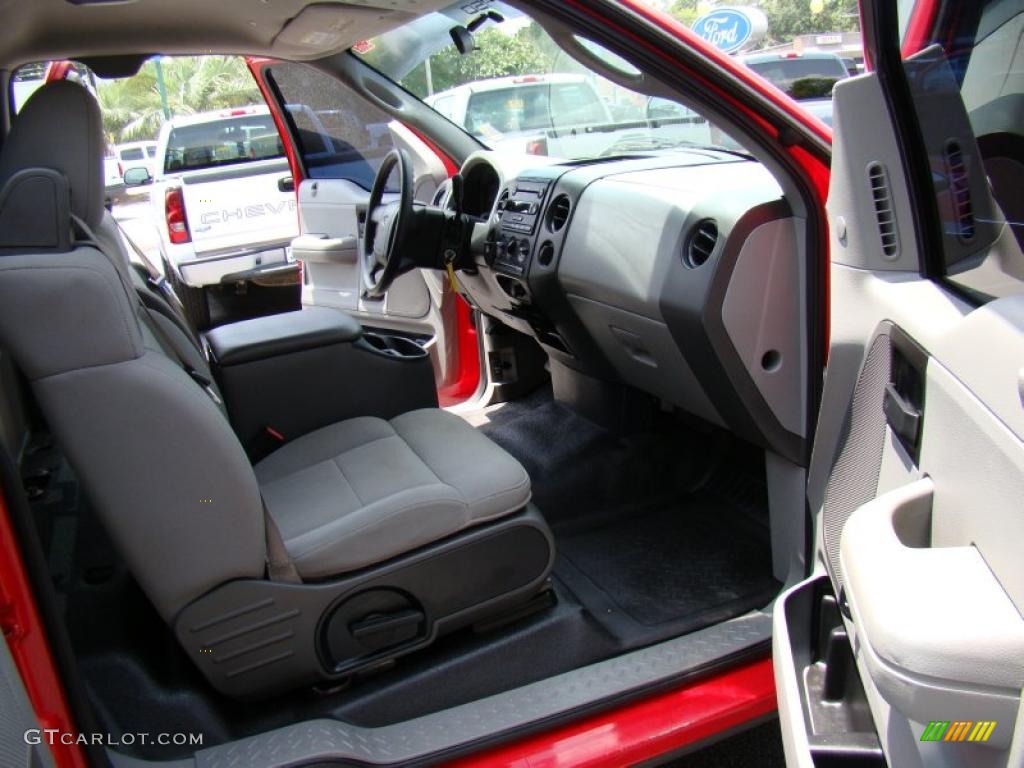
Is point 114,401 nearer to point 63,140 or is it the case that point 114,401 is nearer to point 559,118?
point 63,140

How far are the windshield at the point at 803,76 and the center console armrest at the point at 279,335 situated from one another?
49.7 inches

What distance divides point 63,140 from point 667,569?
165 cm

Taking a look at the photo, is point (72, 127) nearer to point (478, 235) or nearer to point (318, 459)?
point (318, 459)

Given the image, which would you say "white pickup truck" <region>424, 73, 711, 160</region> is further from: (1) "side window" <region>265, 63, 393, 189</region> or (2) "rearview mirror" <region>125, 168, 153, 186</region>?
(2) "rearview mirror" <region>125, 168, 153, 186</region>

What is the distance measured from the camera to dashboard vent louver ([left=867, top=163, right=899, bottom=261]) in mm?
1303

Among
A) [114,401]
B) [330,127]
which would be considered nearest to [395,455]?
[114,401]

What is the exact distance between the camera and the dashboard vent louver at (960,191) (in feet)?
3.91

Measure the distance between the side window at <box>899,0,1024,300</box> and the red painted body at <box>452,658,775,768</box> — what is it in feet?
2.87

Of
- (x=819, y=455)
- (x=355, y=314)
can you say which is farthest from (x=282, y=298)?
(x=819, y=455)

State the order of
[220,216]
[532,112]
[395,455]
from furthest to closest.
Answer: [220,216] → [532,112] → [395,455]

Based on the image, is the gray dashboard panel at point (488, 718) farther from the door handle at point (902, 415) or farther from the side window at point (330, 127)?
the side window at point (330, 127)

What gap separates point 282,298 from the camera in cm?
553

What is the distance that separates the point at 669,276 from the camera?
6.04 feet

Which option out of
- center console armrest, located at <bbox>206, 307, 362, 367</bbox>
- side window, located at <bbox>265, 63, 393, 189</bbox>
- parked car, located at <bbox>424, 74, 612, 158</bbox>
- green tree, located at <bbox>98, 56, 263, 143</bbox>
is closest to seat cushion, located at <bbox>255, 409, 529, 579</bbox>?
center console armrest, located at <bbox>206, 307, 362, 367</bbox>
